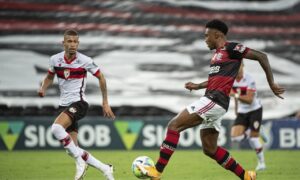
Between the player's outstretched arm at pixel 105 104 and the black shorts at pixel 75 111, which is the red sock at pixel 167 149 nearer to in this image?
the player's outstretched arm at pixel 105 104

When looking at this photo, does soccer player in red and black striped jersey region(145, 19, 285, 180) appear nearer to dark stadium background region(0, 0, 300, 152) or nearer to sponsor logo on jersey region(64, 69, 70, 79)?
sponsor logo on jersey region(64, 69, 70, 79)

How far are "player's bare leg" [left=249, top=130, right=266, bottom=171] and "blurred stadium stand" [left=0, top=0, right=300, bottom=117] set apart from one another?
25.7ft

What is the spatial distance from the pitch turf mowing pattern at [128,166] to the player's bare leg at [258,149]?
0.66 feet

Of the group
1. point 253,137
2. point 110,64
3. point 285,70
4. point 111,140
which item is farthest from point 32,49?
point 253,137

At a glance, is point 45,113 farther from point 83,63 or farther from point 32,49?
point 83,63

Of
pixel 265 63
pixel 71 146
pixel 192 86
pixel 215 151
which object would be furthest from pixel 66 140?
pixel 265 63

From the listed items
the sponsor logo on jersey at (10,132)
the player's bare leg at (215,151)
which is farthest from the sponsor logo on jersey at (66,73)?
the sponsor logo on jersey at (10,132)

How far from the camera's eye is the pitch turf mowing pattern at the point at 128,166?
38.4 ft

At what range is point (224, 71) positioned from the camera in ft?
29.7

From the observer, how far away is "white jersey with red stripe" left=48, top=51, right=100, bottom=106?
34.5 feet

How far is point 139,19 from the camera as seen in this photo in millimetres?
22797

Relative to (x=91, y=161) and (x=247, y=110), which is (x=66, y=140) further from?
(x=247, y=110)

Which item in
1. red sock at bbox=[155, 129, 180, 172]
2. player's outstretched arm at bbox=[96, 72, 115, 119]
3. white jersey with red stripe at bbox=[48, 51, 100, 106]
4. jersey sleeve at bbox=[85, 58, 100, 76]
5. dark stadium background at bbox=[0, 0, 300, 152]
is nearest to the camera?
red sock at bbox=[155, 129, 180, 172]

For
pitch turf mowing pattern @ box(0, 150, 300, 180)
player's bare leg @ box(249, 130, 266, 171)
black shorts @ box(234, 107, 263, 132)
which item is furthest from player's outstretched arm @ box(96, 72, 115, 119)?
black shorts @ box(234, 107, 263, 132)
